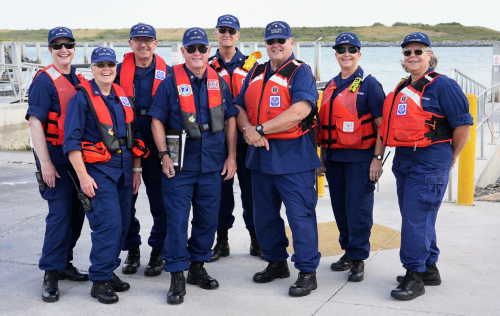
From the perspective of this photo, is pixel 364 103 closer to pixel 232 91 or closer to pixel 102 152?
A: pixel 232 91

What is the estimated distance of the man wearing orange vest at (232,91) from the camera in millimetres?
4641

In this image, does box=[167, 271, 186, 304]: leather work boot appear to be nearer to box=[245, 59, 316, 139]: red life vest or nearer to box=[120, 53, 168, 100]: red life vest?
box=[245, 59, 316, 139]: red life vest

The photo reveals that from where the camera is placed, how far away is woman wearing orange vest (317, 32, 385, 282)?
13.7 feet

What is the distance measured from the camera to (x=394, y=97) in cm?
391

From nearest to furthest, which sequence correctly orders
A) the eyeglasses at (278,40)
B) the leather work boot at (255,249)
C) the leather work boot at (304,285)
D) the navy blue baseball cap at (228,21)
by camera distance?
the leather work boot at (304,285) → the eyeglasses at (278,40) → the navy blue baseball cap at (228,21) → the leather work boot at (255,249)

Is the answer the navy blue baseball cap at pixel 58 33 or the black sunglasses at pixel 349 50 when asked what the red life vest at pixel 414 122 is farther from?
the navy blue baseball cap at pixel 58 33

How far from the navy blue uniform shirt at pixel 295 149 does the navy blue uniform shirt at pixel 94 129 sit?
1010 mm

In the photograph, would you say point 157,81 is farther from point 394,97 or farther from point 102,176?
point 394,97

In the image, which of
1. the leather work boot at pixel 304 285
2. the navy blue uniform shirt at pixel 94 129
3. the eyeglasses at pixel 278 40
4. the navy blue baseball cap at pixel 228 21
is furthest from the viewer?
the navy blue baseball cap at pixel 228 21

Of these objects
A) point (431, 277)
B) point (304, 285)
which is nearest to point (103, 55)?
point (304, 285)

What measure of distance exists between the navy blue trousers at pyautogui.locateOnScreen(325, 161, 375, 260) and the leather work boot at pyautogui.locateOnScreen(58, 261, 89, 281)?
208 centimetres

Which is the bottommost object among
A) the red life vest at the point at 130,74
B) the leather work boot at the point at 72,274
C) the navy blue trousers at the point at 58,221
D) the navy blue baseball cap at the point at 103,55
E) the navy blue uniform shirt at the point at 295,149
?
the leather work boot at the point at 72,274

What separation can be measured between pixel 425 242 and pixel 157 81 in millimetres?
2357

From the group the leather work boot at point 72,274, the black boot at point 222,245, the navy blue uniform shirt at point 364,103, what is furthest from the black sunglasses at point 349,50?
the leather work boot at point 72,274
